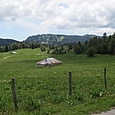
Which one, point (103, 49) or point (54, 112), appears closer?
point (54, 112)

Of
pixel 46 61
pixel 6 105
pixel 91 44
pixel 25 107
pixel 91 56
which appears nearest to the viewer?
pixel 25 107

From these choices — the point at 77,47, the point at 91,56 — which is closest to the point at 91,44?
the point at 77,47

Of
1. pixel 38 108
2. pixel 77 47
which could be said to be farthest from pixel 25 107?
pixel 77 47

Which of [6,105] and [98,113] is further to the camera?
[6,105]

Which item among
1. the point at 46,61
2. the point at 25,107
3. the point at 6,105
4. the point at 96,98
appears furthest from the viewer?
the point at 46,61

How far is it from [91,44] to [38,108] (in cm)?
13414

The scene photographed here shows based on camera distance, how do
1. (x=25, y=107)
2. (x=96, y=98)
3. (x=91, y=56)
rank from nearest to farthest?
(x=25, y=107) → (x=96, y=98) → (x=91, y=56)

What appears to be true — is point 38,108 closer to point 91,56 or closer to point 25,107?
point 25,107

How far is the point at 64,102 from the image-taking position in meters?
11.6

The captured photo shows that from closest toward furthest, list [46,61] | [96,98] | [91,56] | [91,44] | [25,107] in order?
[25,107] < [96,98] < [46,61] < [91,56] < [91,44]

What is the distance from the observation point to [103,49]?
12762cm

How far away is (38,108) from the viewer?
33.8 feet

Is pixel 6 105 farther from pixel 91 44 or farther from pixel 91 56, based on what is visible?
pixel 91 44

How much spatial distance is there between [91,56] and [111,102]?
372 feet
